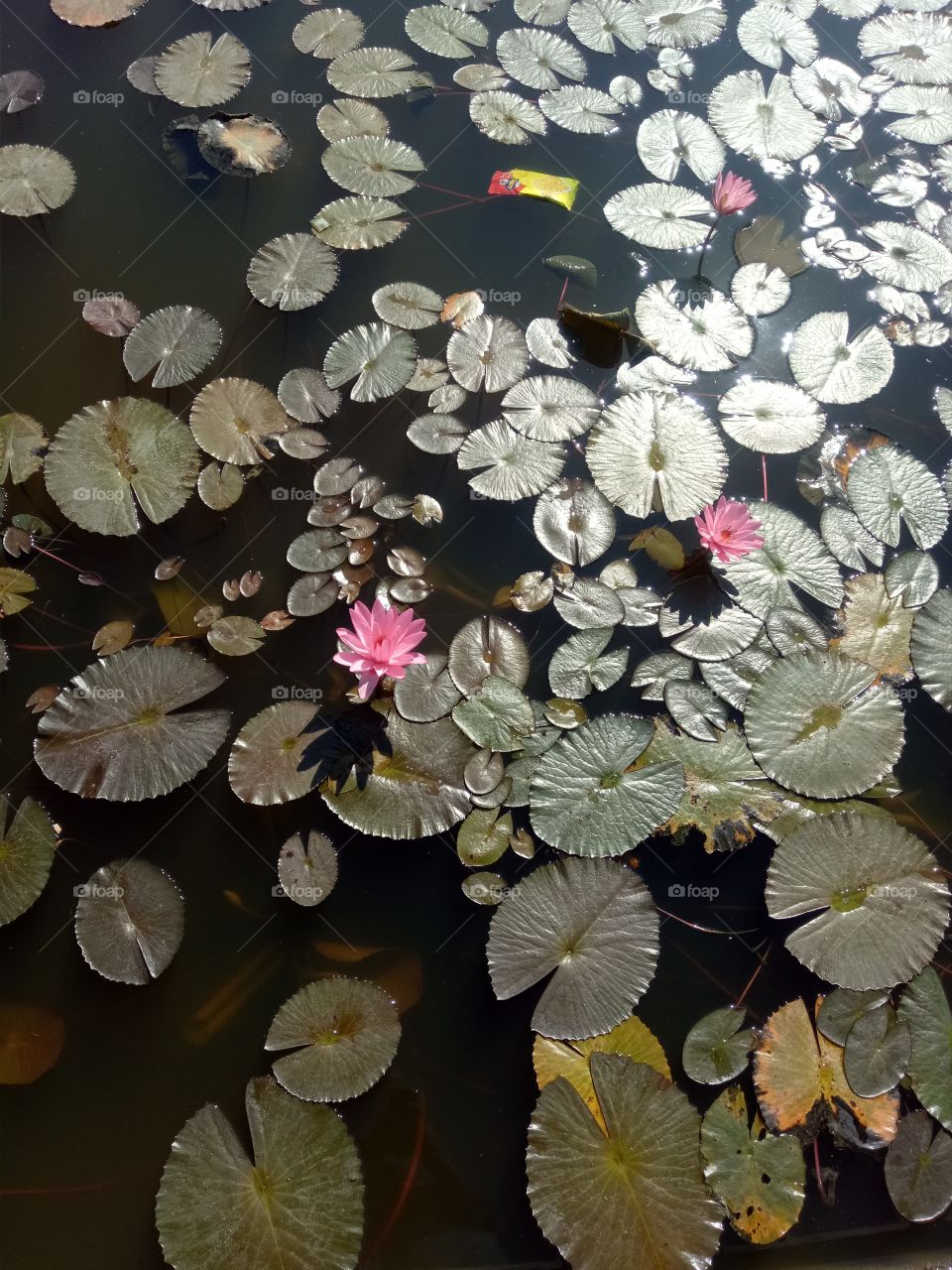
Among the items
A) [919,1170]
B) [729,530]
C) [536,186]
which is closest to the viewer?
[919,1170]

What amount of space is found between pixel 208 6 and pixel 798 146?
2704mm

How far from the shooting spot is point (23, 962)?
2.09m

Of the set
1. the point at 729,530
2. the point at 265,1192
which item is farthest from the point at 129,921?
the point at 729,530

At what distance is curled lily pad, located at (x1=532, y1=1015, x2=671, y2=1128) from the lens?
1.96 metres

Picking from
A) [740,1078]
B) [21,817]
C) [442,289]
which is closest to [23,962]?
[21,817]

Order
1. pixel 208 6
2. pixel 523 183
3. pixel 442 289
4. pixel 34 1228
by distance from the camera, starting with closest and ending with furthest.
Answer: pixel 34 1228
pixel 442 289
pixel 523 183
pixel 208 6

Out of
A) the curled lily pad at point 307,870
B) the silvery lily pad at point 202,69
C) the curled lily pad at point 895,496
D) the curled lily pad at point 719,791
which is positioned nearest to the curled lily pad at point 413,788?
the curled lily pad at point 307,870

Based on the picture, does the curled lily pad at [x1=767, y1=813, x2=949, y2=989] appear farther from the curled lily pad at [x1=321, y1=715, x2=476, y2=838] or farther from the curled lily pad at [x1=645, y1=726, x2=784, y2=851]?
the curled lily pad at [x1=321, y1=715, x2=476, y2=838]

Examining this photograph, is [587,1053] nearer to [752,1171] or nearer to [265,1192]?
[752,1171]

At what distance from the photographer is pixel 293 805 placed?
7.52 feet

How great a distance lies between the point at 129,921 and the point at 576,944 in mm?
1122

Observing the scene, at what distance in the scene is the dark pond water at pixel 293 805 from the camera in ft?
6.41

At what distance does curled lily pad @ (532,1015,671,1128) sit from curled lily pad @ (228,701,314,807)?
0.89 meters

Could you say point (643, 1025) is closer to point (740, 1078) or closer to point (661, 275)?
point (740, 1078)
